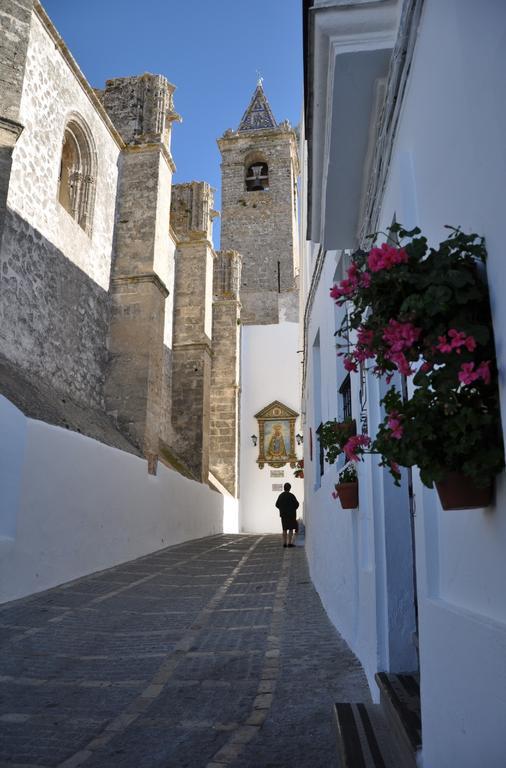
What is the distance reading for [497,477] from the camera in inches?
65.9

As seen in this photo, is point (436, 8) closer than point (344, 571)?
Yes

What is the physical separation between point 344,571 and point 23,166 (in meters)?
7.91

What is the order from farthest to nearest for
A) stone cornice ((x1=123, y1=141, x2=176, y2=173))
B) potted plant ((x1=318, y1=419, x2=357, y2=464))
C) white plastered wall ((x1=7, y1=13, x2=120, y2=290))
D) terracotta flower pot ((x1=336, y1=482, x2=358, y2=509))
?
stone cornice ((x1=123, y1=141, x2=176, y2=173)), white plastered wall ((x1=7, y1=13, x2=120, y2=290)), terracotta flower pot ((x1=336, y1=482, x2=358, y2=509)), potted plant ((x1=318, y1=419, x2=357, y2=464))

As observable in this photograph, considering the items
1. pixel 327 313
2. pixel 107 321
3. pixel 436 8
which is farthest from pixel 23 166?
pixel 436 8

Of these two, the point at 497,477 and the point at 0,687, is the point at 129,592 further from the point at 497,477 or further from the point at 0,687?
the point at 497,477

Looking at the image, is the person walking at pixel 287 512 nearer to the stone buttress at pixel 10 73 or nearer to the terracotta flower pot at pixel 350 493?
the stone buttress at pixel 10 73

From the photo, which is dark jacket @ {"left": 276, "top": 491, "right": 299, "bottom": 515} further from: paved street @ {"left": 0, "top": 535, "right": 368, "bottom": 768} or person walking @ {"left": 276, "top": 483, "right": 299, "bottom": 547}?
paved street @ {"left": 0, "top": 535, "right": 368, "bottom": 768}

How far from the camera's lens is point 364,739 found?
8.67 ft

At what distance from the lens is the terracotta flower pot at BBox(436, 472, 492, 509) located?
1.69m

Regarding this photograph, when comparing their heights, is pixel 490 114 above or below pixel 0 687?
above

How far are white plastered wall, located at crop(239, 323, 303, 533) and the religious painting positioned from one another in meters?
0.21

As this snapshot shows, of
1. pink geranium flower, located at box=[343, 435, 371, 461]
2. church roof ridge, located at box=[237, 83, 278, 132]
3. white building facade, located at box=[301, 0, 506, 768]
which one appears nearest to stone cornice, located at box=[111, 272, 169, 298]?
white building facade, located at box=[301, 0, 506, 768]

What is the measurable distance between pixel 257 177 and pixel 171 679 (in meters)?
29.2

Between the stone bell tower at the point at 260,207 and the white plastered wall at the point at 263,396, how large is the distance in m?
3.79
